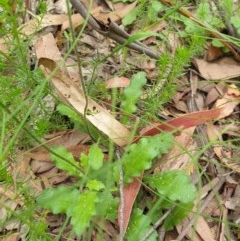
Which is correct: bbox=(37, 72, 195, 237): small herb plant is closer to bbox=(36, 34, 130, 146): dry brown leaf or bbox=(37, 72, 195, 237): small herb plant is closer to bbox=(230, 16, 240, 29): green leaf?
bbox=(36, 34, 130, 146): dry brown leaf

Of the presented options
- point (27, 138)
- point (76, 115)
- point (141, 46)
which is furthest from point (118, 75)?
point (27, 138)

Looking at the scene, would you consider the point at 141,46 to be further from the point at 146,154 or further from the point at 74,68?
the point at 146,154

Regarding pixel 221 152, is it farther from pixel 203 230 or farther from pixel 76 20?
pixel 76 20

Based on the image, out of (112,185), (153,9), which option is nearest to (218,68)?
(153,9)

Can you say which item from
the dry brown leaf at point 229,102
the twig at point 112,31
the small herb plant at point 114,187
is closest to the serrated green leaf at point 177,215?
the small herb plant at point 114,187

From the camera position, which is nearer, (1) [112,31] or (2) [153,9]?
(1) [112,31]

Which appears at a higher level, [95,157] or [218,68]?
[95,157]

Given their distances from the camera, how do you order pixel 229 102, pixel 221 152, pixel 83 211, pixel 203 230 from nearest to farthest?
pixel 83 211 → pixel 203 230 → pixel 221 152 → pixel 229 102
